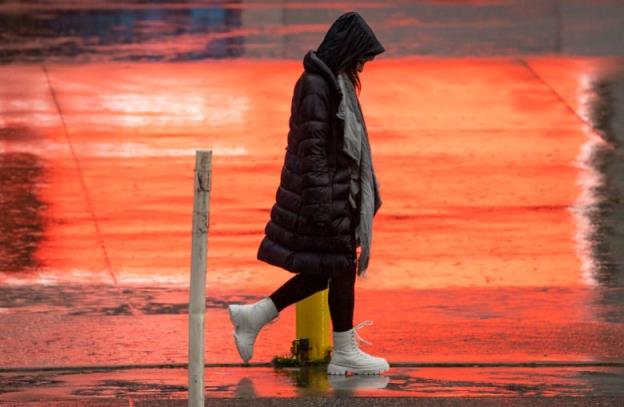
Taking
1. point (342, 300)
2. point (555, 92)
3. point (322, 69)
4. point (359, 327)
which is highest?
point (555, 92)

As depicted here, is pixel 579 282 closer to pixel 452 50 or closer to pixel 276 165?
pixel 276 165

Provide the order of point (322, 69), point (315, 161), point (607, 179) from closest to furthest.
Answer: point (315, 161), point (322, 69), point (607, 179)

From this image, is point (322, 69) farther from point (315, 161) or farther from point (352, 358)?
point (352, 358)

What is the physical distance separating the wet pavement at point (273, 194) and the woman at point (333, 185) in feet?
1.61

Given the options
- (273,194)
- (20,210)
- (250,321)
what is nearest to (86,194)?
(20,210)

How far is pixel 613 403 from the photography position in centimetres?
805

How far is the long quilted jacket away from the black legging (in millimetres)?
103

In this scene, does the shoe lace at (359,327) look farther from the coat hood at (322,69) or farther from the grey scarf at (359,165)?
the coat hood at (322,69)

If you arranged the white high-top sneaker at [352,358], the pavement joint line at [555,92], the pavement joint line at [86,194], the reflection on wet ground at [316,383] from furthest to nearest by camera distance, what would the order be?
the pavement joint line at [555,92], the pavement joint line at [86,194], the white high-top sneaker at [352,358], the reflection on wet ground at [316,383]

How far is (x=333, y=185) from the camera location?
8477 millimetres

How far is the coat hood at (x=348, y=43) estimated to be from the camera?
27.8 ft

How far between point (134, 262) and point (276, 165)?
2.89m

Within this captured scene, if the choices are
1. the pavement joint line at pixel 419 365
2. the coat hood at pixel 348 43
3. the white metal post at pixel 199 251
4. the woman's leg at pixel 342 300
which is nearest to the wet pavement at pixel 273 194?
the pavement joint line at pixel 419 365

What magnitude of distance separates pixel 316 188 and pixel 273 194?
4799 mm
